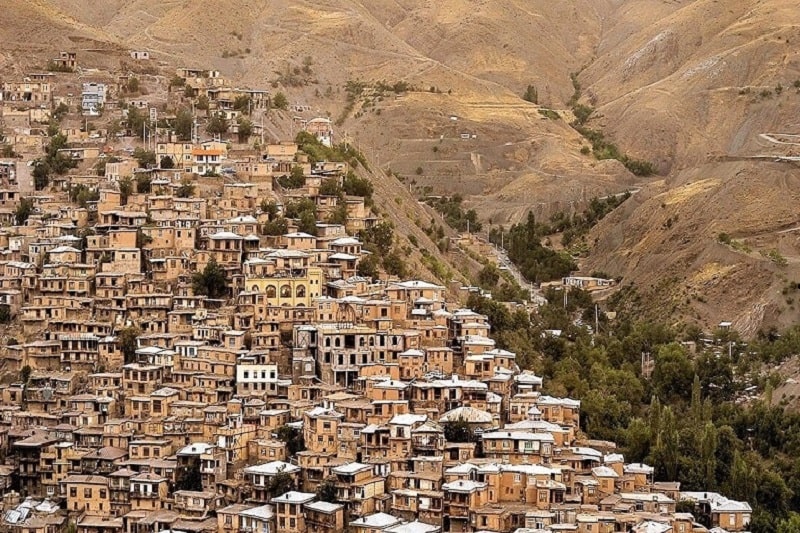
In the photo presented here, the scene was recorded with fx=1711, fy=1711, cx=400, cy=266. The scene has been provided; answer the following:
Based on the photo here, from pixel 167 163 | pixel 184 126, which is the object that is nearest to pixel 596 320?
pixel 184 126

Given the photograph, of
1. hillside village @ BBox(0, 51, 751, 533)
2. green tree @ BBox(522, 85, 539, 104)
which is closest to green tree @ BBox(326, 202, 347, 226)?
hillside village @ BBox(0, 51, 751, 533)

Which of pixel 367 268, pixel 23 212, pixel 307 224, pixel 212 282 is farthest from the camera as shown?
pixel 23 212

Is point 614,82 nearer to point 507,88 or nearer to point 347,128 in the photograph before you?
point 507,88

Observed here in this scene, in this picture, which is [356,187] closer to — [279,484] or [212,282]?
[212,282]

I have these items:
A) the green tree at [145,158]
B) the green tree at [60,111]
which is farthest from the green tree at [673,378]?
the green tree at [60,111]

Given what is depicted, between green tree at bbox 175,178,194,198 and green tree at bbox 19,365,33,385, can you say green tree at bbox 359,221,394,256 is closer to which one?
green tree at bbox 175,178,194,198
